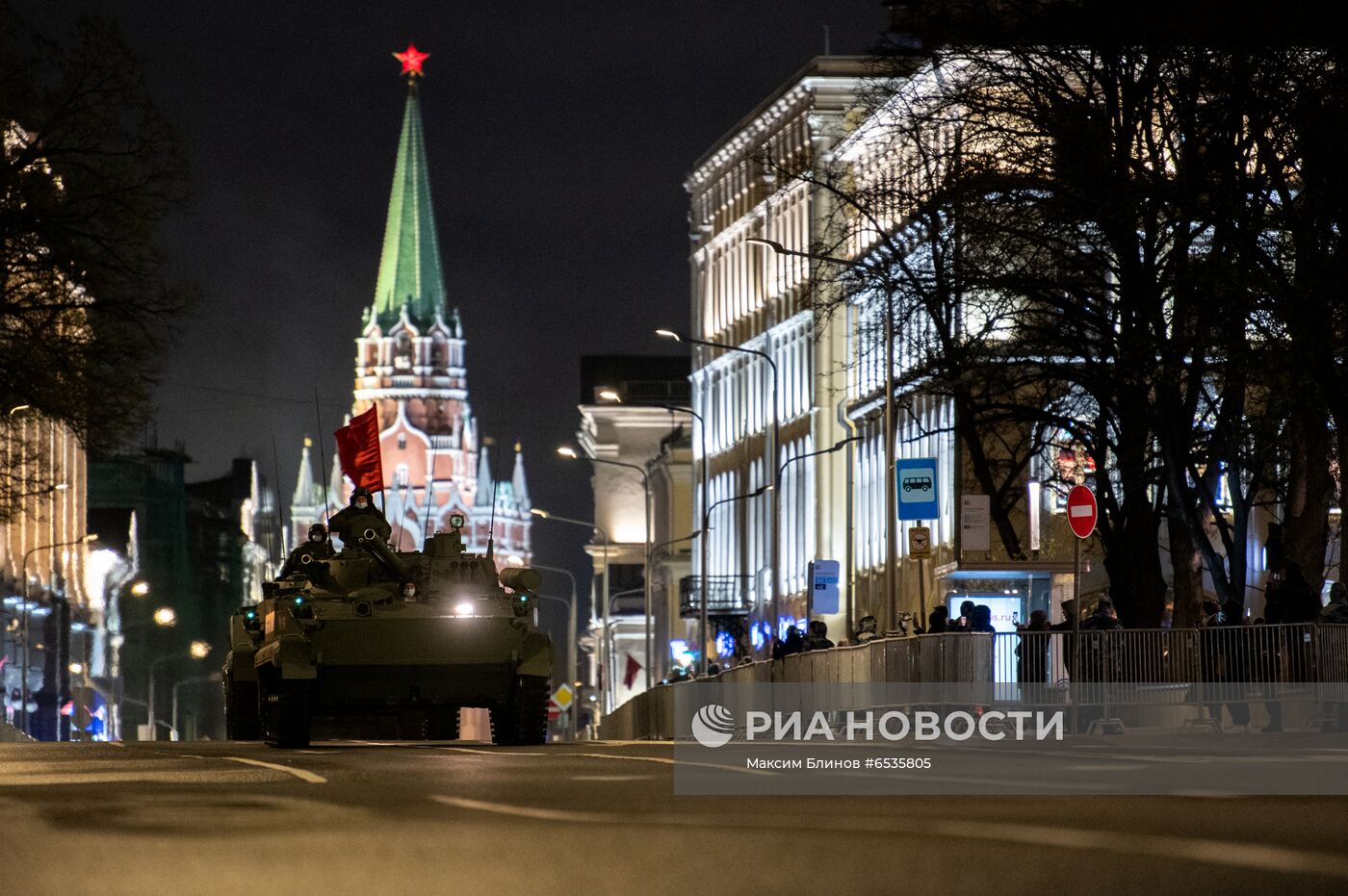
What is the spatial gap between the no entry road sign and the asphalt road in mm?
16033

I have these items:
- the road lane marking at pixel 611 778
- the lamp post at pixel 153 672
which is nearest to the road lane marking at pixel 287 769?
the road lane marking at pixel 611 778

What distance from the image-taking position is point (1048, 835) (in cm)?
1018

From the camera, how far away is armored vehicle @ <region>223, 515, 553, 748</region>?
88.9ft

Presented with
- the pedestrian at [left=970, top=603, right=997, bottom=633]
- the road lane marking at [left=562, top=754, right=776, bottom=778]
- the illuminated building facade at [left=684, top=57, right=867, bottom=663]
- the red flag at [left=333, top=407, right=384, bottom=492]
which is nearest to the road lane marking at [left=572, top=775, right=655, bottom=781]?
the road lane marking at [left=562, top=754, right=776, bottom=778]

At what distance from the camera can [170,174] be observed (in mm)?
41250

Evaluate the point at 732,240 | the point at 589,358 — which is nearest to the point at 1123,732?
the point at 732,240

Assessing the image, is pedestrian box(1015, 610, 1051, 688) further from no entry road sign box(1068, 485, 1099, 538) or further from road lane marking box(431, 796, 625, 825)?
road lane marking box(431, 796, 625, 825)

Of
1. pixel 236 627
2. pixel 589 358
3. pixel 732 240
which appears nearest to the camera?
pixel 236 627

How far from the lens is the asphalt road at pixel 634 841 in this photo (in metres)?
8.83

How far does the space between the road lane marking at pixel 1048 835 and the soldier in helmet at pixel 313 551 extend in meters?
16.6

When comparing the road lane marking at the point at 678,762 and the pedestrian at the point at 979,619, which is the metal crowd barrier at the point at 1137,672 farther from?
the road lane marking at the point at 678,762

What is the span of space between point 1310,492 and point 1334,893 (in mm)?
27356

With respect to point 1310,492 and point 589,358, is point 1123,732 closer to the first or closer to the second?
point 1310,492

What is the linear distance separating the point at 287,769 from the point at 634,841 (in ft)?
24.4
